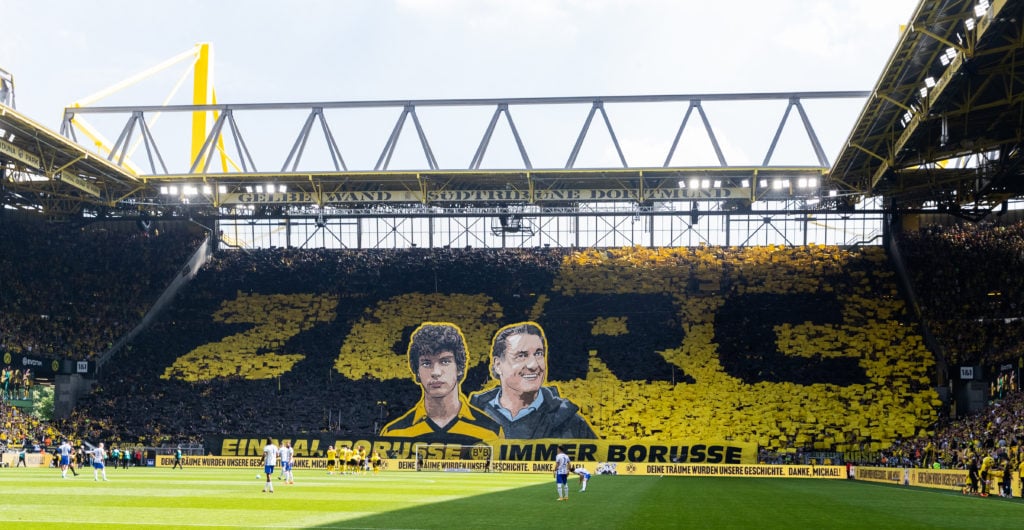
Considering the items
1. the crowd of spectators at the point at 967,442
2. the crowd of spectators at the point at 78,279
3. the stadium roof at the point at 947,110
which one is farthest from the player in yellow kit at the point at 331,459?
the stadium roof at the point at 947,110

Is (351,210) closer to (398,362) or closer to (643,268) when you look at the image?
(398,362)

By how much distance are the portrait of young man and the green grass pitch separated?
1805 cm

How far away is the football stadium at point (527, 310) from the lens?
48.4m

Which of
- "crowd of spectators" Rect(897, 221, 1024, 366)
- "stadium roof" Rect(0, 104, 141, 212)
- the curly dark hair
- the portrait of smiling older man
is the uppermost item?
"stadium roof" Rect(0, 104, 141, 212)

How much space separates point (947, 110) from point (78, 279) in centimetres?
5070

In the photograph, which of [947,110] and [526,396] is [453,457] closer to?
[526,396]

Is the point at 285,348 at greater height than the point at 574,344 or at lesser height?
lesser

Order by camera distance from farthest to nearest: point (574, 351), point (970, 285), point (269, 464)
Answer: point (574, 351) → point (970, 285) → point (269, 464)

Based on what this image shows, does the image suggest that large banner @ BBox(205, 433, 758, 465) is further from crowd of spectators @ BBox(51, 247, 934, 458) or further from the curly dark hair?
the curly dark hair

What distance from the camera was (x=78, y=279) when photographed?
215 feet

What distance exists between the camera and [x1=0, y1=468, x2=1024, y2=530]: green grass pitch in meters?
21.2

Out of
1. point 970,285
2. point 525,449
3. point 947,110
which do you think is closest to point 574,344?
point 525,449

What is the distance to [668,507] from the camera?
26031 millimetres

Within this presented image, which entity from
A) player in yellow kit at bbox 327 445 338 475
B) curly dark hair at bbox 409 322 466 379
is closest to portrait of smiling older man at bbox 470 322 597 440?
curly dark hair at bbox 409 322 466 379
